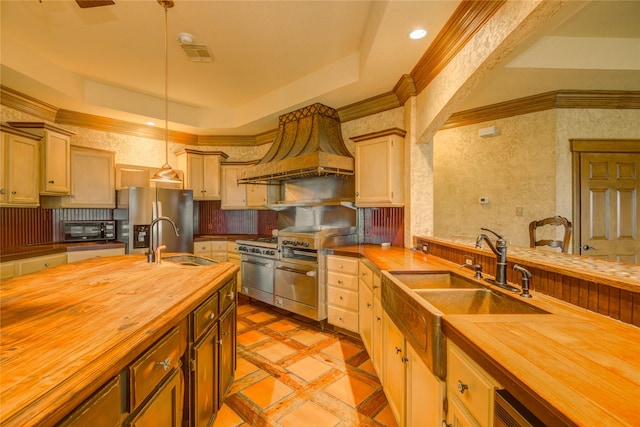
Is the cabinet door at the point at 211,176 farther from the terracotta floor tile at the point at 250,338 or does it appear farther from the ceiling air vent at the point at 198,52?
the terracotta floor tile at the point at 250,338

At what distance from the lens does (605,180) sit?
3.39 m

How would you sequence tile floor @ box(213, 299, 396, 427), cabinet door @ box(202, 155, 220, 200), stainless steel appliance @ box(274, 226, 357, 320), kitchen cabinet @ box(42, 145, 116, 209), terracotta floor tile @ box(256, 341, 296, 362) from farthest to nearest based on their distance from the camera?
1. cabinet door @ box(202, 155, 220, 200)
2. kitchen cabinet @ box(42, 145, 116, 209)
3. stainless steel appliance @ box(274, 226, 357, 320)
4. terracotta floor tile @ box(256, 341, 296, 362)
5. tile floor @ box(213, 299, 396, 427)

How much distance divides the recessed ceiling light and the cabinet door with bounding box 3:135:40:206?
14.1 ft

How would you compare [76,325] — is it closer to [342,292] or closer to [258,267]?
[342,292]

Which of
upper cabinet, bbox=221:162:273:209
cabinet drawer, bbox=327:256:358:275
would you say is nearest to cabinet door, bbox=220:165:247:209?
upper cabinet, bbox=221:162:273:209

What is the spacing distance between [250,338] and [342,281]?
1.15 m

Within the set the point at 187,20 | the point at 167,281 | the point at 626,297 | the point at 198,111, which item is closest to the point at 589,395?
the point at 626,297

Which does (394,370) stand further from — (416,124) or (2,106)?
(2,106)

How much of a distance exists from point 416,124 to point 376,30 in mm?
1089

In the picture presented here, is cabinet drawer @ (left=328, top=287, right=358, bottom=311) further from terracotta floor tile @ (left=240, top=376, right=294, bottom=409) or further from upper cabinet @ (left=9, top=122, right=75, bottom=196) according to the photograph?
upper cabinet @ (left=9, top=122, right=75, bottom=196)

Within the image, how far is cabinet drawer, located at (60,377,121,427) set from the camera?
2.20 ft

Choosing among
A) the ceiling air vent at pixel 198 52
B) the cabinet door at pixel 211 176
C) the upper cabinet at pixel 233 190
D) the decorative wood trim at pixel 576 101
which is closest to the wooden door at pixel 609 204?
the decorative wood trim at pixel 576 101

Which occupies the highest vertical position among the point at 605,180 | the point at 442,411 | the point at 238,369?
the point at 605,180

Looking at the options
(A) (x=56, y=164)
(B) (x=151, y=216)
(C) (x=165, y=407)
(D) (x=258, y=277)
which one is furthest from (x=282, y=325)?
(A) (x=56, y=164)
